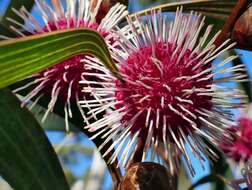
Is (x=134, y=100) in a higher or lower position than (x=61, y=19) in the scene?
lower

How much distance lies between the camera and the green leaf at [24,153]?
3.18ft

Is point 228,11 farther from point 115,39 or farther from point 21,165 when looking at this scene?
point 21,165

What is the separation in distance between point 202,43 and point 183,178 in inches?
50.8

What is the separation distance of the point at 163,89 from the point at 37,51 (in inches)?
11.0

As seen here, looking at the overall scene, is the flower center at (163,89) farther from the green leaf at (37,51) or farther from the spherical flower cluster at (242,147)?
the spherical flower cluster at (242,147)

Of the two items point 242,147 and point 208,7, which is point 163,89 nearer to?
point 208,7

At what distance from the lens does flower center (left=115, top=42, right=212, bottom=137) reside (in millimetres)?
885

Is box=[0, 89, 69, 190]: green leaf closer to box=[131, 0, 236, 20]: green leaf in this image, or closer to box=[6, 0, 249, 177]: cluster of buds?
box=[6, 0, 249, 177]: cluster of buds

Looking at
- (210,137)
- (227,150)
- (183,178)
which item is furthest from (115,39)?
(183,178)

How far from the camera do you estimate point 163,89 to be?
892mm

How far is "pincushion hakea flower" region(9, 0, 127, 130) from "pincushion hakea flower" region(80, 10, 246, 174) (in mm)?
54

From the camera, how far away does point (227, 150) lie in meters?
1.29

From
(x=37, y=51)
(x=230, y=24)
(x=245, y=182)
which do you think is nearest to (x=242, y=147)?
(x=245, y=182)

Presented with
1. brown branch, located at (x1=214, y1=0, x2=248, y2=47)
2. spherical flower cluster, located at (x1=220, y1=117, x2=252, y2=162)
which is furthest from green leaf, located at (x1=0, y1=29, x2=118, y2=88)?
spherical flower cluster, located at (x1=220, y1=117, x2=252, y2=162)
